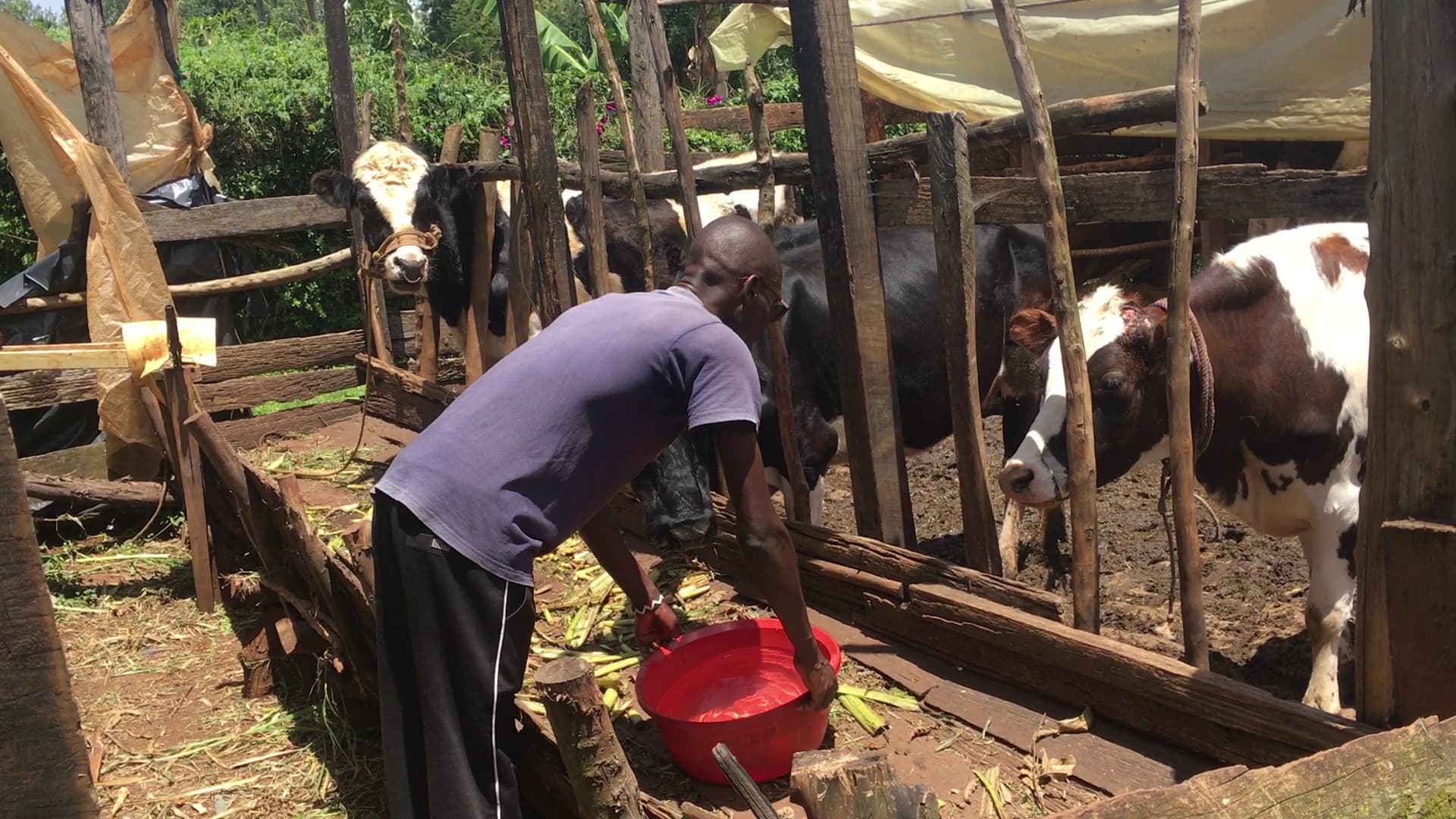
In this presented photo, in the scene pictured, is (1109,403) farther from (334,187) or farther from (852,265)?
(334,187)

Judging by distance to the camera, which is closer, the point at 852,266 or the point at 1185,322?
the point at 1185,322

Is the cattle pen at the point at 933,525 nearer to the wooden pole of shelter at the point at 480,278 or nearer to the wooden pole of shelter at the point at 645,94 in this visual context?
the wooden pole of shelter at the point at 645,94

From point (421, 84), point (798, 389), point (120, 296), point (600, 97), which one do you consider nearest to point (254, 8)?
point (600, 97)

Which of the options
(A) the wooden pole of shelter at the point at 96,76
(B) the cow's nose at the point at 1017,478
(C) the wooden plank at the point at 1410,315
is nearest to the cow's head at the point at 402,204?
(A) the wooden pole of shelter at the point at 96,76

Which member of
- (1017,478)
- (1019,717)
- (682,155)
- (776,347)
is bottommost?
(1019,717)

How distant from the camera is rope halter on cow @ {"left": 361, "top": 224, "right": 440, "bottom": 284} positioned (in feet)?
22.3

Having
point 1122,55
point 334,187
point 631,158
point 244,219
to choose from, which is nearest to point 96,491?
point 244,219

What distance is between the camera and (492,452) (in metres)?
2.48

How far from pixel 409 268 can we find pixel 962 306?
13.6ft

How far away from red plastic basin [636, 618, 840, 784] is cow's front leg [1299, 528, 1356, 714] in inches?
70.7

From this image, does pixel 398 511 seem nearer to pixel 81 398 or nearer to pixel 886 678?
pixel 886 678

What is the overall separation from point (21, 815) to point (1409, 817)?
209 cm

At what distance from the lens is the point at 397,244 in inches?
267

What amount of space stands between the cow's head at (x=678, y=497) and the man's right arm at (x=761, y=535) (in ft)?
5.58
